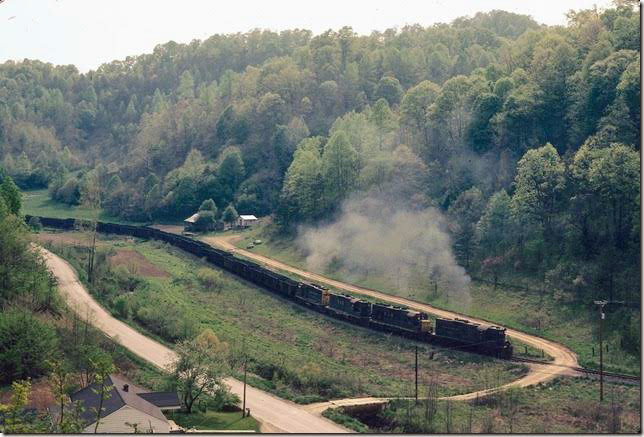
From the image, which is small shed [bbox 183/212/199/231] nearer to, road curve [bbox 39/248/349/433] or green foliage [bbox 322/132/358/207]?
green foliage [bbox 322/132/358/207]

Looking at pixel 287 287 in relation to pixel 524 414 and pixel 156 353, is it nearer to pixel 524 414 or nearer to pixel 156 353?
Result: pixel 156 353

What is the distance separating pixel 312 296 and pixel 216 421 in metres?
29.8

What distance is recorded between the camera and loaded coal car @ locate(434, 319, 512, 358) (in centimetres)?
5950

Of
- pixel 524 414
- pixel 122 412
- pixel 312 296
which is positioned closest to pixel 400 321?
pixel 312 296

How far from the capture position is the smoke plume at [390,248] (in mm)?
77500

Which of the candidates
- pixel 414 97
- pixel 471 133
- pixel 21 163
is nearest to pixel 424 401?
pixel 471 133

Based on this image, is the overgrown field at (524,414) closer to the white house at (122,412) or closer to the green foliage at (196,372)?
the green foliage at (196,372)

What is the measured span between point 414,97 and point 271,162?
27.0m

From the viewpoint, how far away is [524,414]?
4872cm

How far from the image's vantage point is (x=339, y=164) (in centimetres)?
10275

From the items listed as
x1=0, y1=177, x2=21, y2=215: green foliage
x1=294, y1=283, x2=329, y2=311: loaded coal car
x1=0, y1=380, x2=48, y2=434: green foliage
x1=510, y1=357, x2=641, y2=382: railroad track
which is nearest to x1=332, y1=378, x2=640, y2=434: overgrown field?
x1=510, y1=357, x2=641, y2=382: railroad track

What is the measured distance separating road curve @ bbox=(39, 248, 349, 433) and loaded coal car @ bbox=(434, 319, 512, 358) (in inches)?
596

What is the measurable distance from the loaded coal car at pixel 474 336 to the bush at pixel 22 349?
24.9 m

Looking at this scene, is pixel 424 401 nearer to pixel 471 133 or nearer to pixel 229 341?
pixel 229 341
